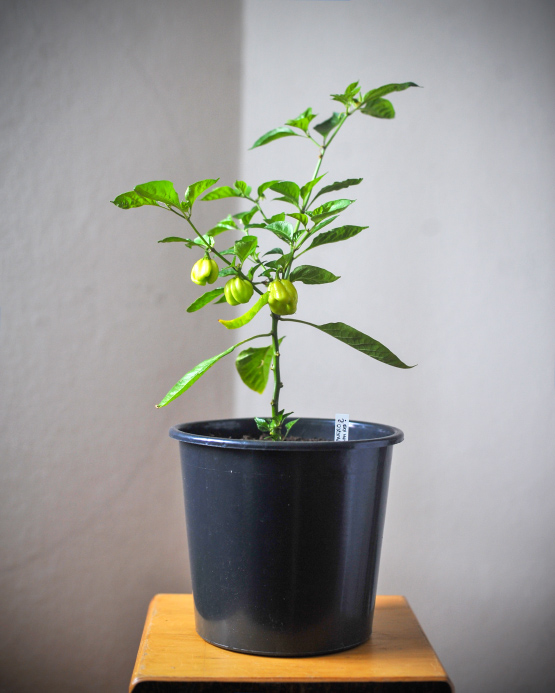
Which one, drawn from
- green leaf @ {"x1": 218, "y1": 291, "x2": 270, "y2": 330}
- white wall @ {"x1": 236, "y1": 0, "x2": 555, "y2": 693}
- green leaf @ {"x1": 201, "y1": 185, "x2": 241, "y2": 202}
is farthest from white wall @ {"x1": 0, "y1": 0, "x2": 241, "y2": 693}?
green leaf @ {"x1": 218, "y1": 291, "x2": 270, "y2": 330}

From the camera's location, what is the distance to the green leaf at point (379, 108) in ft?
2.65

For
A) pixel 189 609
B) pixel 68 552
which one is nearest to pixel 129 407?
pixel 68 552

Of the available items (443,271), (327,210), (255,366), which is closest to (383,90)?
(327,210)

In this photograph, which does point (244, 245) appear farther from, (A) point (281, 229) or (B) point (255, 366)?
(B) point (255, 366)

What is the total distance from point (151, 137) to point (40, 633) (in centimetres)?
104

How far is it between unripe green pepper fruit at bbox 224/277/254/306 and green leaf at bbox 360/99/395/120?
0.32 m

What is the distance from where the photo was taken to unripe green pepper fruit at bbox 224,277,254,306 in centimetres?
75

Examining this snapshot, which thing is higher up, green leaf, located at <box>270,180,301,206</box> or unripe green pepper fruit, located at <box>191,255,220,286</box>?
green leaf, located at <box>270,180,301,206</box>

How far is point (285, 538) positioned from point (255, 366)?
0.25m

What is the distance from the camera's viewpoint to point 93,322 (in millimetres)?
1123

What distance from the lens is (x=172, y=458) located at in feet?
3.84

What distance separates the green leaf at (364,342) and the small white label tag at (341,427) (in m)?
0.14

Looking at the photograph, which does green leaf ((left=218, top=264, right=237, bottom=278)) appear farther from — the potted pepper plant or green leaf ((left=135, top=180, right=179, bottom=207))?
green leaf ((left=135, top=180, right=179, bottom=207))

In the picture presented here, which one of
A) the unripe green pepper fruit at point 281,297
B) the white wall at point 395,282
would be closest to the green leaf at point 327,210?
the unripe green pepper fruit at point 281,297
